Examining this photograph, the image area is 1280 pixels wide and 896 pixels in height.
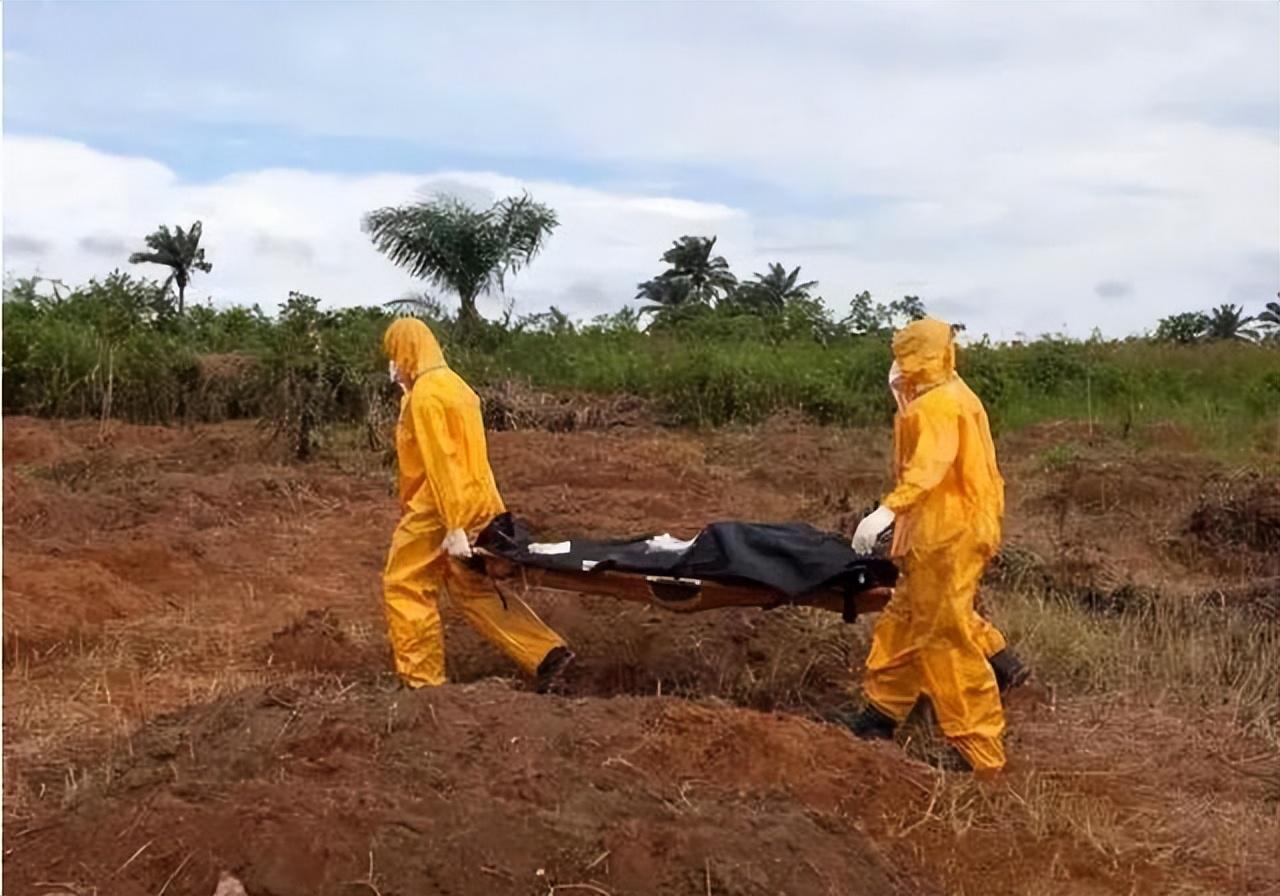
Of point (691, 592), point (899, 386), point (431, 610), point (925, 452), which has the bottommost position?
Result: point (431, 610)

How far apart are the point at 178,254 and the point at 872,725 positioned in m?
28.5

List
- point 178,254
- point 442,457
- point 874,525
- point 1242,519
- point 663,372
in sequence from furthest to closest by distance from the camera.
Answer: point 178,254 → point 663,372 → point 1242,519 → point 442,457 → point 874,525

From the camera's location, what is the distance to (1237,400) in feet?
69.2

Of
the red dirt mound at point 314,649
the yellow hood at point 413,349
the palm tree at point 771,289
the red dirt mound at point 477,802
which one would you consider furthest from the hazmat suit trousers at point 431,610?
the palm tree at point 771,289

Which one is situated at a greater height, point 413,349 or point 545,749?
point 413,349

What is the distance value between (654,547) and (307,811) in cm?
220

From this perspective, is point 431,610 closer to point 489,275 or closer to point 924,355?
point 924,355

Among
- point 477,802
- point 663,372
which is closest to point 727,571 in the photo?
point 477,802

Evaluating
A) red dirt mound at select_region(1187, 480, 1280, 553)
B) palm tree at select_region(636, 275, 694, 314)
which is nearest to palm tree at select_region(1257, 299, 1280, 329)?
palm tree at select_region(636, 275, 694, 314)

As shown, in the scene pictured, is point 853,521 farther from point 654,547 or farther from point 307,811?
point 307,811

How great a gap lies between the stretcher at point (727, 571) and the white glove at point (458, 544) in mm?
177

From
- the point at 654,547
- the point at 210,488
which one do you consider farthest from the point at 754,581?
the point at 210,488

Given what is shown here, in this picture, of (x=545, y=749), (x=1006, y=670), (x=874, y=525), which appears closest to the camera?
(x=545, y=749)

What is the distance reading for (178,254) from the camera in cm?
3247
